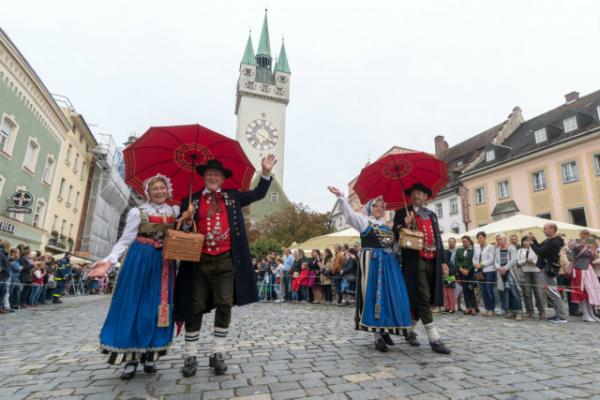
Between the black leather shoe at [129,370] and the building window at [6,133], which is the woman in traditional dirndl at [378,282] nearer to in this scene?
the black leather shoe at [129,370]

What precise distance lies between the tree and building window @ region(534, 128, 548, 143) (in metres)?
19.7

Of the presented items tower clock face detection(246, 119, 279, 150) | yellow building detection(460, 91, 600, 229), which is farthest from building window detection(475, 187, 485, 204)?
tower clock face detection(246, 119, 279, 150)

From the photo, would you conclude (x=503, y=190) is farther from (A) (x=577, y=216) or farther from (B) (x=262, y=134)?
(B) (x=262, y=134)

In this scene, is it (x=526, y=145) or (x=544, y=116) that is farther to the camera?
(x=544, y=116)

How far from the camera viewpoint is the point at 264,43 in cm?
6594

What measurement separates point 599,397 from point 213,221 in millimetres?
3458

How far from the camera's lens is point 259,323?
23.4 ft

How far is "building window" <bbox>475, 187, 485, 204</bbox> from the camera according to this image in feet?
96.5

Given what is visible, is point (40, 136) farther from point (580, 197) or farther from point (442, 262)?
point (580, 197)

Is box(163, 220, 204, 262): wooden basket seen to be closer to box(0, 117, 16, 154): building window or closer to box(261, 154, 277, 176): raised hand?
box(261, 154, 277, 176): raised hand

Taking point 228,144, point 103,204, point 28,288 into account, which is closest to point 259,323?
point 228,144

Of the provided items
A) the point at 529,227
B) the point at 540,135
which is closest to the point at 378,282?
the point at 529,227

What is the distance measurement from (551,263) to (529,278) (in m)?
0.66

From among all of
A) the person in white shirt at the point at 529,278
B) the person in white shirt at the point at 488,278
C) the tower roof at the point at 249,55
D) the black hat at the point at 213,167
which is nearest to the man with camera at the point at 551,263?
the person in white shirt at the point at 529,278
